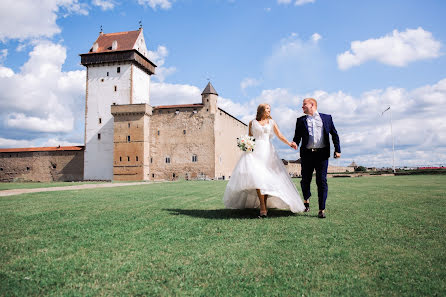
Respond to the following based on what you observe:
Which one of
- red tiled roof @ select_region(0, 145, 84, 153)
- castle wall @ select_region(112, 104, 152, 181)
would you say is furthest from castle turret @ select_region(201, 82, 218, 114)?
red tiled roof @ select_region(0, 145, 84, 153)

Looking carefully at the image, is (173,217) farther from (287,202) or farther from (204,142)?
(204,142)

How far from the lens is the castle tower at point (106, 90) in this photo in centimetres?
4366

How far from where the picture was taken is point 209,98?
4288 centimetres

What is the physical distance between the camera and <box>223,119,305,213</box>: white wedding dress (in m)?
5.42

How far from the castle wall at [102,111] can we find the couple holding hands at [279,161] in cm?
4101

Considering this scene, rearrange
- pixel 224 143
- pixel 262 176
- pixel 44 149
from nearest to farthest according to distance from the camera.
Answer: pixel 262 176 → pixel 44 149 → pixel 224 143

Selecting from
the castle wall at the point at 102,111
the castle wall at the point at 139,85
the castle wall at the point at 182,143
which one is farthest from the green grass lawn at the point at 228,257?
the castle wall at the point at 139,85

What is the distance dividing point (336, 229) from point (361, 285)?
6.55 ft

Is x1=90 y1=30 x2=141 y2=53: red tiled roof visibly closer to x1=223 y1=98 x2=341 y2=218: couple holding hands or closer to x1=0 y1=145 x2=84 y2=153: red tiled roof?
x1=0 y1=145 x2=84 y2=153: red tiled roof

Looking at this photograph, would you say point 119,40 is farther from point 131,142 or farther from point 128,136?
point 131,142

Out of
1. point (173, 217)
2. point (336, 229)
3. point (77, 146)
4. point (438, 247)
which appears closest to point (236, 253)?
point (336, 229)

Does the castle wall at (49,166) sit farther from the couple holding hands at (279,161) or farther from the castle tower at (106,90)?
the couple holding hands at (279,161)

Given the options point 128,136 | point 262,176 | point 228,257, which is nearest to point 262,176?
point 262,176

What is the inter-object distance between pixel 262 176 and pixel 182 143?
38.2 m
